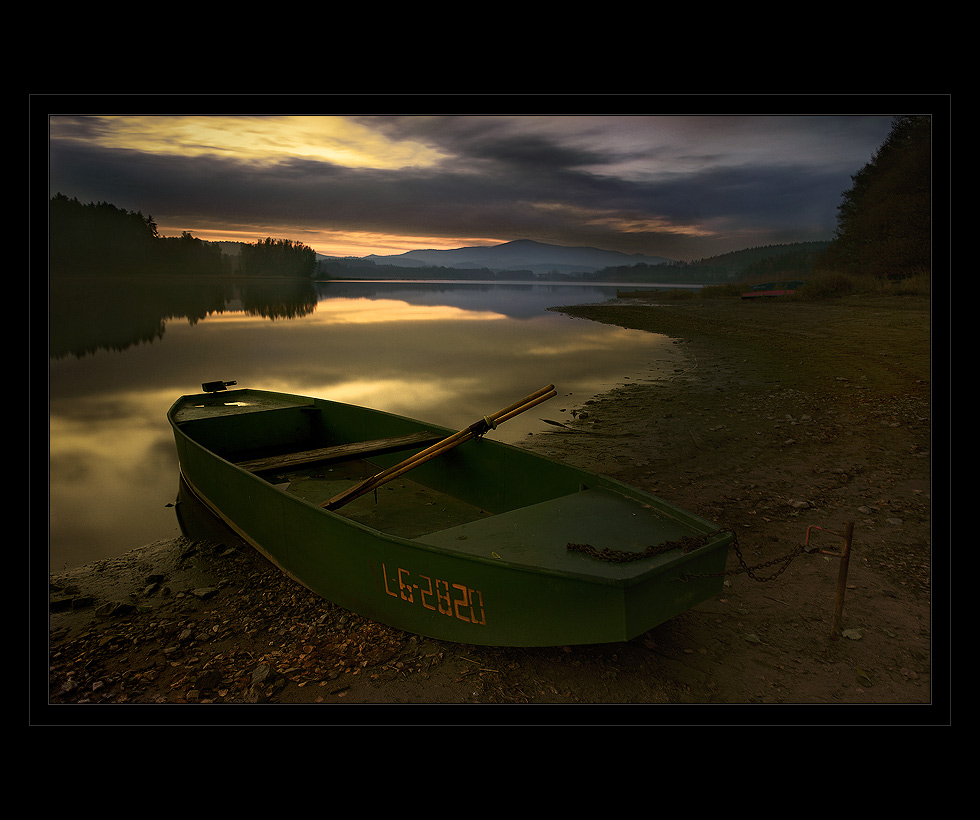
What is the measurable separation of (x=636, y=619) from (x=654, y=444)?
619cm

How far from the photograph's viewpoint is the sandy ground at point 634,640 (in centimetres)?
300

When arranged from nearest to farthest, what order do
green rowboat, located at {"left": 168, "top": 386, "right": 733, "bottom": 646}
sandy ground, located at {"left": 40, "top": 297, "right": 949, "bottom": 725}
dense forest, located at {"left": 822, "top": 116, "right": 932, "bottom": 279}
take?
sandy ground, located at {"left": 40, "top": 297, "right": 949, "bottom": 725}, green rowboat, located at {"left": 168, "top": 386, "right": 733, "bottom": 646}, dense forest, located at {"left": 822, "top": 116, "right": 932, "bottom": 279}

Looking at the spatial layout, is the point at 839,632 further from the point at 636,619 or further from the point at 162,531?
the point at 162,531

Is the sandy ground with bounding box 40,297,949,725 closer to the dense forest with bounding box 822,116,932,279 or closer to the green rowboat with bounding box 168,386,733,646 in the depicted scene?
the green rowboat with bounding box 168,386,733,646

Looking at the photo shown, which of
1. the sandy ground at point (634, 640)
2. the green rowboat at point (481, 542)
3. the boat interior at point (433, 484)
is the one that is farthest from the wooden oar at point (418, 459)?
the sandy ground at point (634, 640)

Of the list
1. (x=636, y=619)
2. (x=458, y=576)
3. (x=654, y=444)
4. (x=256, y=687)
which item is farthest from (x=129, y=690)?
(x=654, y=444)

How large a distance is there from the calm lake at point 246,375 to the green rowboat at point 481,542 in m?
1.97

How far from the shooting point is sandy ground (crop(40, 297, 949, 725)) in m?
3.00

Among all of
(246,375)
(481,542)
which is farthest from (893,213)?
(481,542)

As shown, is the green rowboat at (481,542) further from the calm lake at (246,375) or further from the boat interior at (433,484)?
the calm lake at (246,375)

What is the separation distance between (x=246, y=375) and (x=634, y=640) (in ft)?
63.3

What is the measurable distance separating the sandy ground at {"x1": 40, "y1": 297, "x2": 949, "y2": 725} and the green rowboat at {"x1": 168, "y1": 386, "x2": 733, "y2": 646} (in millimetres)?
357

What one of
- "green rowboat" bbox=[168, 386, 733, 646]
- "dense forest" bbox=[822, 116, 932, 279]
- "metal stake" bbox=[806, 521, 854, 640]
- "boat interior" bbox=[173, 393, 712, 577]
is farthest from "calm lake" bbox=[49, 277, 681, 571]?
"dense forest" bbox=[822, 116, 932, 279]

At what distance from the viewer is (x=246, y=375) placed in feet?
66.7
